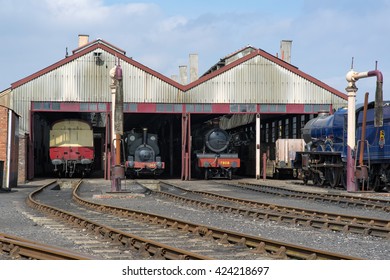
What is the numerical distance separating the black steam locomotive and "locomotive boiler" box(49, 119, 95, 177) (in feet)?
7.74

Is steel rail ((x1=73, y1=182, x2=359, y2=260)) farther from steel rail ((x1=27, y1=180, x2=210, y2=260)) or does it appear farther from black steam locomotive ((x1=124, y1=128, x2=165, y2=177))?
black steam locomotive ((x1=124, y1=128, x2=165, y2=177))

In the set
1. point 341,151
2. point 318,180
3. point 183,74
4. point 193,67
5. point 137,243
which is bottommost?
point 318,180

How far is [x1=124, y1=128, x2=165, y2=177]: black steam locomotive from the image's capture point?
37812 mm

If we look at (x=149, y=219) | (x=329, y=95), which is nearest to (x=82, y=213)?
(x=149, y=219)

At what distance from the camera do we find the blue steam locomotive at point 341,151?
80.6 feet

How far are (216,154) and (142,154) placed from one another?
448 centimetres

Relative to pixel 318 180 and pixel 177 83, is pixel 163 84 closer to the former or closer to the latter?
pixel 177 83

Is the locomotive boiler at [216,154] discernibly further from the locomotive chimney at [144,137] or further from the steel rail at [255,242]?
the steel rail at [255,242]

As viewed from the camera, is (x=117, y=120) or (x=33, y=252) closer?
(x=33, y=252)

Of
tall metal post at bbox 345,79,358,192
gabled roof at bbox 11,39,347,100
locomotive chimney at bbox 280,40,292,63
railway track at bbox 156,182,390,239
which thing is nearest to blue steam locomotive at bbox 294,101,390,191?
tall metal post at bbox 345,79,358,192

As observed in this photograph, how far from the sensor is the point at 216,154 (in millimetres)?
38250

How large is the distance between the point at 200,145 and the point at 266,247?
30.0 m

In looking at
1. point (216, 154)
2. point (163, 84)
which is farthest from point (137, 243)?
point (163, 84)

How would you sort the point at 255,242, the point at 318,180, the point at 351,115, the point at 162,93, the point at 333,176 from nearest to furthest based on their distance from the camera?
1. the point at 255,242
2. the point at 351,115
3. the point at 333,176
4. the point at 318,180
5. the point at 162,93
